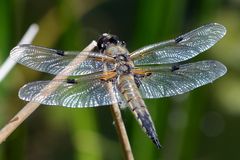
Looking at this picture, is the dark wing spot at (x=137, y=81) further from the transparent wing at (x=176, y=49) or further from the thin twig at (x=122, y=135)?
the thin twig at (x=122, y=135)

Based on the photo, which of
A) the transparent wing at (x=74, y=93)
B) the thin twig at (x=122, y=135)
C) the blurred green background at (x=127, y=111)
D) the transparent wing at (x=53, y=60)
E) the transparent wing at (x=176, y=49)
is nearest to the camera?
the thin twig at (x=122, y=135)

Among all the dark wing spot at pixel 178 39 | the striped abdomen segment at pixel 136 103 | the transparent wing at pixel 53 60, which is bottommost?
the striped abdomen segment at pixel 136 103

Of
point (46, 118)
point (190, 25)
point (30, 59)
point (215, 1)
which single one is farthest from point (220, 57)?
point (30, 59)

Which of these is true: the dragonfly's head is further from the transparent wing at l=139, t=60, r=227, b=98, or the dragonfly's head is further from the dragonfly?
the transparent wing at l=139, t=60, r=227, b=98

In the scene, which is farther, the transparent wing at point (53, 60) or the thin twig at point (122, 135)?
the transparent wing at point (53, 60)

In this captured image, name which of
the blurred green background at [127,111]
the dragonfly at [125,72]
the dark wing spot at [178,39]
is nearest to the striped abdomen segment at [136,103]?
the dragonfly at [125,72]

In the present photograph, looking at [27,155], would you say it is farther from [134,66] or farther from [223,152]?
[134,66]

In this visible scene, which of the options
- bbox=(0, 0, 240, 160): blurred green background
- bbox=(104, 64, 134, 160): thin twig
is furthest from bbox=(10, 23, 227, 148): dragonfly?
bbox=(0, 0, 240, 160): blurred green background

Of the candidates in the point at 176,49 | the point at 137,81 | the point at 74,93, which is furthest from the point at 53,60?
the point at 176,49
